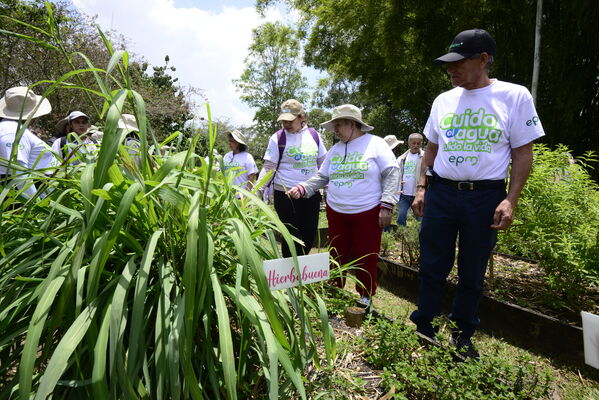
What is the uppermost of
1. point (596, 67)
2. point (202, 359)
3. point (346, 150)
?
point (596, 67)

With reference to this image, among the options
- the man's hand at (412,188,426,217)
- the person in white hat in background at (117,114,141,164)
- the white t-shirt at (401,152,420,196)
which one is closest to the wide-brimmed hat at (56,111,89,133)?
the person in white hat in background at (117,114,141,164)

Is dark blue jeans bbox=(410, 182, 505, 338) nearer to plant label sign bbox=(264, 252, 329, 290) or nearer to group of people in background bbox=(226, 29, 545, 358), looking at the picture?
group of people in background bbox=(226, 29, 545, 358)

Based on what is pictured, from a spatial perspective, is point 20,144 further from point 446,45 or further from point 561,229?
point 446,45

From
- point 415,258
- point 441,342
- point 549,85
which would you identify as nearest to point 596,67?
point 549,85

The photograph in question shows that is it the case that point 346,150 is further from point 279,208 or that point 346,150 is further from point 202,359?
point 202,359

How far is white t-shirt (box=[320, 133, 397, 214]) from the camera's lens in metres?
3.10

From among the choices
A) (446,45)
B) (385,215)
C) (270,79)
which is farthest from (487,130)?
(270,79)

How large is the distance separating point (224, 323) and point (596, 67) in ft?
37.4

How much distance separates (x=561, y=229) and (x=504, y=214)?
1.39 m

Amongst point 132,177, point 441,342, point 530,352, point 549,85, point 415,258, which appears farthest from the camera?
point 549,85

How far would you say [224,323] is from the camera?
111 centimetres

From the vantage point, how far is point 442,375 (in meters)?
1.58

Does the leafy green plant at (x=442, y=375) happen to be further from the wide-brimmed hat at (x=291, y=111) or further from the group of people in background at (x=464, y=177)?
the wide-brimmed hat at (x=291, y=111)

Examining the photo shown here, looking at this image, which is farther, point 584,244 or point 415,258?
point 415,258
